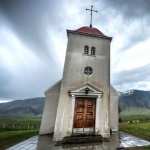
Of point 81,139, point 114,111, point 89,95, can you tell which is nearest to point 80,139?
point 81,139

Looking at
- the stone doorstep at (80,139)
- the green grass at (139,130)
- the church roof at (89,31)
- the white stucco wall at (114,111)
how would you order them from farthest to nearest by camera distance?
the white stucco wall at (114,111)
the church roof at (89,31)
the green grass at (139,130)
the stone doorstep at (80,139)

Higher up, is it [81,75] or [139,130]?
[81,75]

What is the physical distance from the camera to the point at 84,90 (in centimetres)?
1323

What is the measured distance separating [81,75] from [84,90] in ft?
4.21

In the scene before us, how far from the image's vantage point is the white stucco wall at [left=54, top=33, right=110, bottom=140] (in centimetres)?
1260

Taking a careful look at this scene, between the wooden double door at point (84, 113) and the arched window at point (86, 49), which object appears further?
the arched window at point (86, 49)

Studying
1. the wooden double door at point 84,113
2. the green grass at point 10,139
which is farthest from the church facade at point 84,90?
the green grass at point 10,139

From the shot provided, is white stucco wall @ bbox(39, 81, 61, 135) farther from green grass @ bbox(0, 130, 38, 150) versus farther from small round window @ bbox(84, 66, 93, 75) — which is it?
small round window @ bbox(84, 66, 93, 75)

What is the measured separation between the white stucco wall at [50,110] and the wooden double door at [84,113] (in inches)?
117

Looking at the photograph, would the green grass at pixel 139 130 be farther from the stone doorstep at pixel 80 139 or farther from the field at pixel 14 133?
the field at pixel 14 133

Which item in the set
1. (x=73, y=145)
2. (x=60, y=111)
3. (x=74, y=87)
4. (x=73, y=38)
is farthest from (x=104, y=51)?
(x=73, y=145)

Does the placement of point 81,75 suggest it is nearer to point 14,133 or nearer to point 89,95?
point 89,95

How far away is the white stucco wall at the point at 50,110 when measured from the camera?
14828 millimetres

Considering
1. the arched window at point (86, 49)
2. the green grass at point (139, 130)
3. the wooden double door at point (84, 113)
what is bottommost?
the green grass at point (139, 130)
